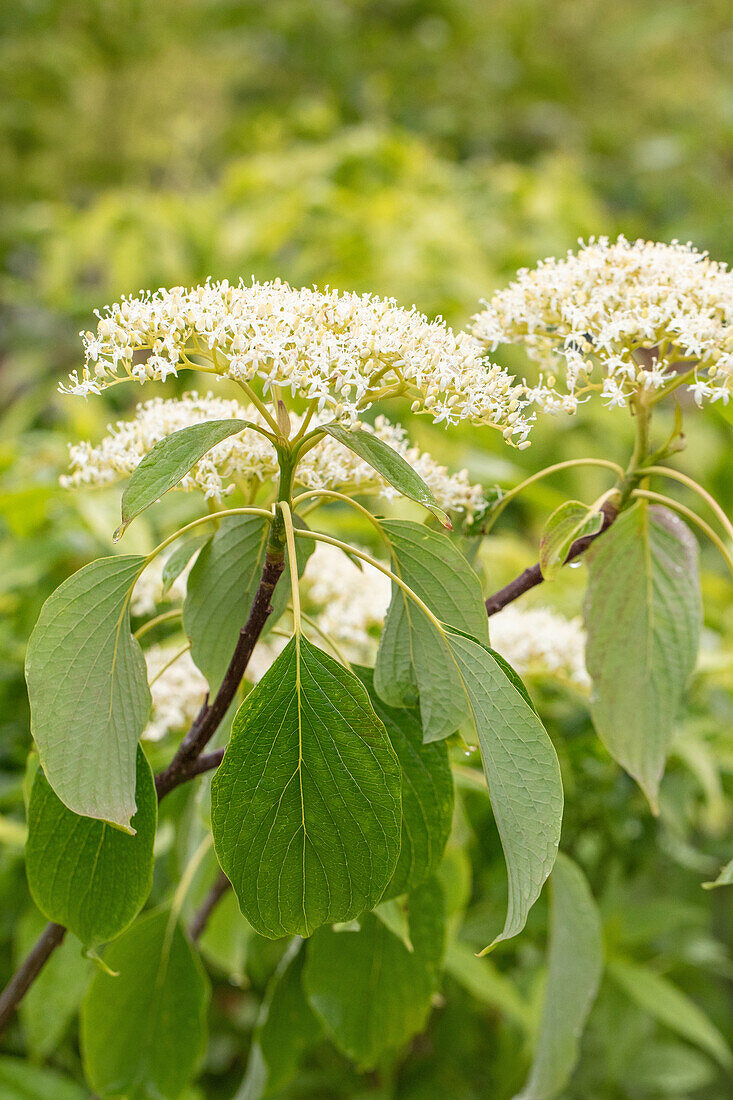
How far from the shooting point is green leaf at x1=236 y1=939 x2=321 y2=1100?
1.74 feet

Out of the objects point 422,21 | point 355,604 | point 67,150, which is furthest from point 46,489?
point 422,21

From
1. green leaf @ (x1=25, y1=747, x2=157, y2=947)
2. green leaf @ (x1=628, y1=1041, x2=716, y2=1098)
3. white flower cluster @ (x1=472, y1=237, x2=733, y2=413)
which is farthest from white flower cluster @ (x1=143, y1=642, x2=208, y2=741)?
green leaf @ (x1=628, y1=1041, x2=716, y2=1098)

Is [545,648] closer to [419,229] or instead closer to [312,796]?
[312,796]

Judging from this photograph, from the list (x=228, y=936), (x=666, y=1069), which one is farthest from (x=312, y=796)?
(x=666, y=1069)

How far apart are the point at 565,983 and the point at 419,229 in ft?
5.16

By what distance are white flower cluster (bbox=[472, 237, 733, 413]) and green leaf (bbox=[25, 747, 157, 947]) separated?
0.24 metres

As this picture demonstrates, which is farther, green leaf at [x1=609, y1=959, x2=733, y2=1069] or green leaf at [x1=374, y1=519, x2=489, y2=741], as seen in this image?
green leaf at [x1=609, y1=959, x2=733, y2=1069]

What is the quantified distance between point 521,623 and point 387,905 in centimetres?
27

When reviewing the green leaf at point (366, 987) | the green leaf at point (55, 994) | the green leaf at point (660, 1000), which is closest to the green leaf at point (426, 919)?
the green leaf at point (366, 987)

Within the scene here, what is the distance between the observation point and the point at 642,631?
1.47ft

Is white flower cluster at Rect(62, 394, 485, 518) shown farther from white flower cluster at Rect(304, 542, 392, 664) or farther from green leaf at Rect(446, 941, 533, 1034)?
green leaf at Rect(446, 941, 533, 1034)

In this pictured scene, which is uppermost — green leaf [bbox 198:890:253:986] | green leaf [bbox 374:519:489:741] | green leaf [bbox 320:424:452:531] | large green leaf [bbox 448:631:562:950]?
green leaf [bbox 320:424:452:531]

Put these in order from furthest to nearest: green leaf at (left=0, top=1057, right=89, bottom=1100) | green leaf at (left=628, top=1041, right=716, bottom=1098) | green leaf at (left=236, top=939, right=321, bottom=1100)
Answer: green leaf at (left=628, top=1041, right=716, bottom=1098)
green leaf at (left=0, top=1057, right=89, bottom=1100)
green leaf at (left=236, top=939, right=321, bottom=1100)

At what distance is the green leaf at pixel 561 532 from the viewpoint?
0.39 metres
